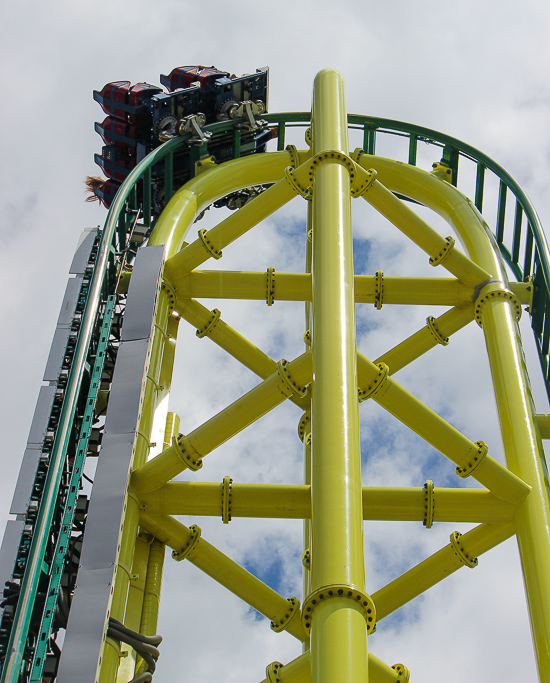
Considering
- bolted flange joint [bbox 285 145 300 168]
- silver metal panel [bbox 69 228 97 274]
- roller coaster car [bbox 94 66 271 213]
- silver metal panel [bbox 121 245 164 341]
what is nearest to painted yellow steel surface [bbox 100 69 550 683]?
silver metal panel [bbox 121 245 164 341]

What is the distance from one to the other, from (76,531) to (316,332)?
294 centimetres

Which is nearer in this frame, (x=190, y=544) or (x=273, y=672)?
(x=273, y=672)

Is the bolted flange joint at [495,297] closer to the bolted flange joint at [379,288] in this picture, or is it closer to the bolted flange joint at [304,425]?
the bolted flange joint at [379,288]

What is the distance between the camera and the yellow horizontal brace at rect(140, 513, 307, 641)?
7469mm

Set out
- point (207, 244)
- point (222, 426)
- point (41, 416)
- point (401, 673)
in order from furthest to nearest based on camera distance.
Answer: point (207, 244), point (41, 416), point (222, 426), point (401, 673)

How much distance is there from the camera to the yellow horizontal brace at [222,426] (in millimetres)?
7398

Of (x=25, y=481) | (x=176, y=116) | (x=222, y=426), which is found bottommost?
(x=25, y=481)

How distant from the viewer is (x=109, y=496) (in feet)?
23.5

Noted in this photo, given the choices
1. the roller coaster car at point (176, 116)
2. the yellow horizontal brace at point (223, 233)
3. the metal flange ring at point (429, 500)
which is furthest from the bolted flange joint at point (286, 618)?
the roller coaster car at point (176, 116)

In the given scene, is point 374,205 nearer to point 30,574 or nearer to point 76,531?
point 76,531

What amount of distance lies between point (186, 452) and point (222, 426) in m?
0.37

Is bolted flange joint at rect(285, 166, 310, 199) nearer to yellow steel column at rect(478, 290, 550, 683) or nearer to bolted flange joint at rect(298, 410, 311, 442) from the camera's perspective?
yellow steel column at rect(478, 290, 550, 683)

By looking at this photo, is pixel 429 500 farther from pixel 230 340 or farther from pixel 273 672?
pixel 230 340

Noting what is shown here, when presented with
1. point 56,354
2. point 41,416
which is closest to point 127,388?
point 41,416
